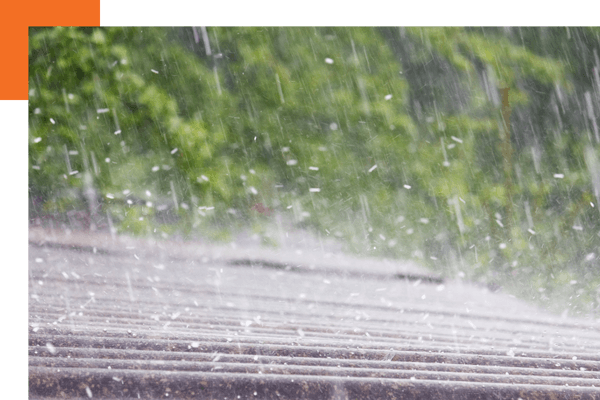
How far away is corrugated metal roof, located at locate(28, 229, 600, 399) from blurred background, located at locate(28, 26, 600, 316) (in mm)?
743

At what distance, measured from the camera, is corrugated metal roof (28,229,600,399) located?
174 cm

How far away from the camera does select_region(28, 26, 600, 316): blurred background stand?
3.17 metres

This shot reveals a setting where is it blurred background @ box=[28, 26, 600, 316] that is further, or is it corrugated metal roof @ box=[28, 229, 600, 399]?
blurred background @ box=[28, 26, 600, 316]

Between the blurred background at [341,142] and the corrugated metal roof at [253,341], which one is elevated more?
the blurred background at [341,142]

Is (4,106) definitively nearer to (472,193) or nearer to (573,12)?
(573,12)

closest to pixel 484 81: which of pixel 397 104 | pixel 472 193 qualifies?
pixel 397 104

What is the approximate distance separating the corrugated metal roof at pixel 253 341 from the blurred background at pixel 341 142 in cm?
74

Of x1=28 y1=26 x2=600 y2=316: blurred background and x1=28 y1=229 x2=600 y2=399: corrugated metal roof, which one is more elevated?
x1=28 y1=26 x2=600 y2=316: blurred background

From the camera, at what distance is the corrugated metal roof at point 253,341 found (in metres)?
1.74

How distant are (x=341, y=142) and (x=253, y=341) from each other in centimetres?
248

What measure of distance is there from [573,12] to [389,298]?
2995 millimetres

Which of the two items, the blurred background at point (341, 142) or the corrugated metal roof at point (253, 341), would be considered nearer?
the corrugated metal roof at point (253, 341)

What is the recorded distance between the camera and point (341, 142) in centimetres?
413

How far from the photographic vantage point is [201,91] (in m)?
3.47
